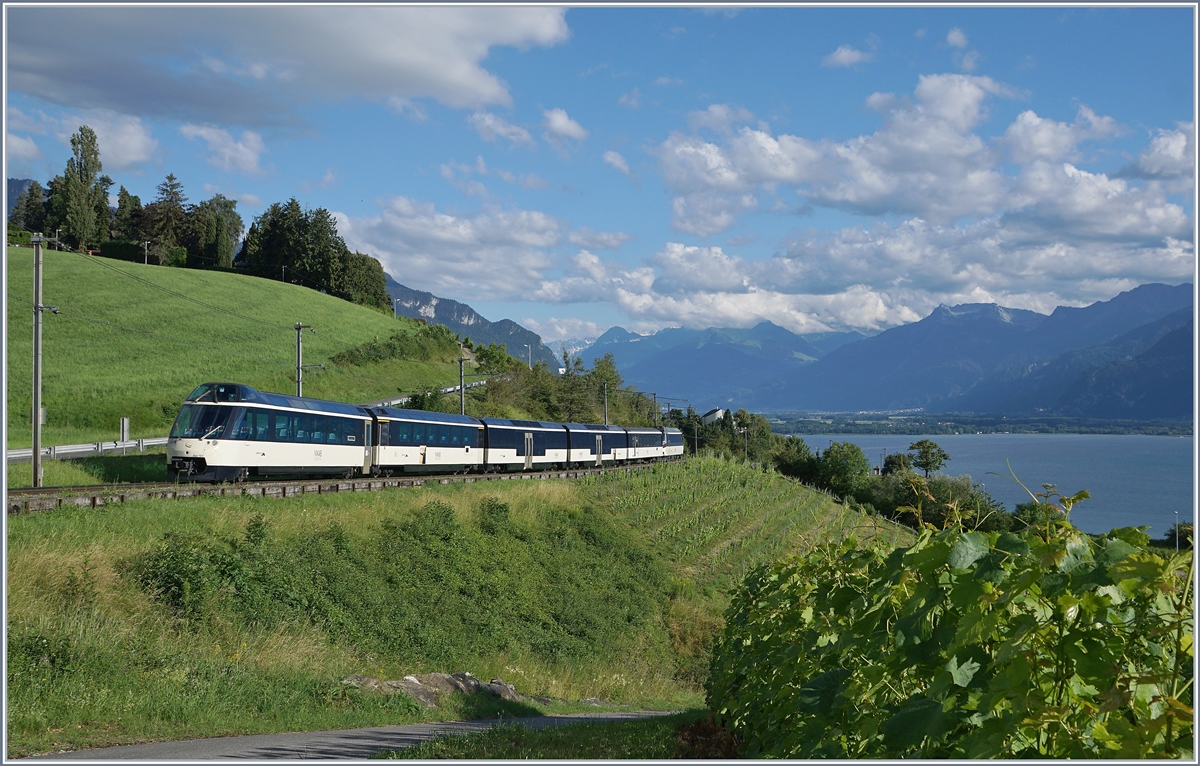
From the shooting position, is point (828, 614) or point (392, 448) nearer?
point (828, 614)

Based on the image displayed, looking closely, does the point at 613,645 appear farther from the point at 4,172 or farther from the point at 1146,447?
the point at 1146,447

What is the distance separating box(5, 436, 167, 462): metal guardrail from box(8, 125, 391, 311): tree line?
233 ft

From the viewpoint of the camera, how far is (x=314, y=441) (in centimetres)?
2611

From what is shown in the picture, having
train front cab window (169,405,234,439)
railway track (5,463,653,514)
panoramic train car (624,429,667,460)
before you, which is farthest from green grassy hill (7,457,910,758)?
panoramic train car (624,429,667,460)

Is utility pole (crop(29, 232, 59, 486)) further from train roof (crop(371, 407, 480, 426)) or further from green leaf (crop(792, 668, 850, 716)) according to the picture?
green leaf (crop(792, 668, 850, 716))

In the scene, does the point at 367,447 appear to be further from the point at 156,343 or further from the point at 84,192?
the point at 84,192

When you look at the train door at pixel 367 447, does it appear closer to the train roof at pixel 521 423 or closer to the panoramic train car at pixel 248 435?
the panoramic train car at pixel 248 435

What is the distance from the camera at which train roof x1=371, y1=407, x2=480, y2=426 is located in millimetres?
30641

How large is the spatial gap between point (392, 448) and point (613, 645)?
1264 cm

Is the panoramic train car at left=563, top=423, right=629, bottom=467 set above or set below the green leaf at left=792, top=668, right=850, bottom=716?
below

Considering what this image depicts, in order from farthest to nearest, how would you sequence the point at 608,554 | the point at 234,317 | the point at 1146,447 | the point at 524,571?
the point at 234,317 < the point at 1146,447 < the point at 608,554 < the point at 524,571

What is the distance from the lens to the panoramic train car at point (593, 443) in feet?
149

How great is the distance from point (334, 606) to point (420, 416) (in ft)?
53.6

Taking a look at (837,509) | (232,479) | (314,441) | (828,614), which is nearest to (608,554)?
(314,441)
